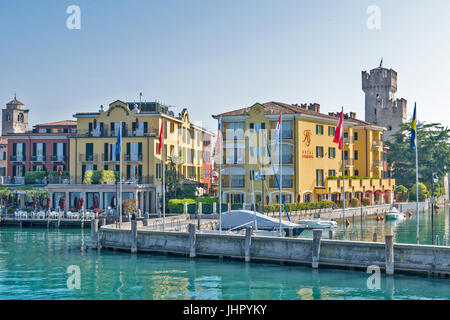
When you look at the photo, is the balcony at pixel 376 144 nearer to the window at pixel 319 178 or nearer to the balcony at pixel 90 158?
the window at pixel 319 178

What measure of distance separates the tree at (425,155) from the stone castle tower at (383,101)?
578 inches

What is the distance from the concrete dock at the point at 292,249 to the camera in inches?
1362

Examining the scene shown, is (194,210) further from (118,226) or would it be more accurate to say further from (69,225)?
(118,226)

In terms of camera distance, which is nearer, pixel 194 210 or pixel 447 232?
pixel 447 232

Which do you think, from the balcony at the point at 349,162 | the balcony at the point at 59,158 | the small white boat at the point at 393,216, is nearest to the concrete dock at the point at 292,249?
the balcony at the point at 59,158

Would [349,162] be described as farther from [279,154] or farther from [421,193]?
[421,193]

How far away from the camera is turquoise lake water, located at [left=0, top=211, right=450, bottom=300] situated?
32.0 m

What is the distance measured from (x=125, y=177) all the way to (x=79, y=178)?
247 inches

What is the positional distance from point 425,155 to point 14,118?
3557 inches

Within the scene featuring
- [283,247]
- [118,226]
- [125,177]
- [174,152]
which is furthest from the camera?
[174,152]

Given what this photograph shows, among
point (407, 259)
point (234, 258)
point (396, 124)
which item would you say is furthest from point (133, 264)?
point (396, 124)

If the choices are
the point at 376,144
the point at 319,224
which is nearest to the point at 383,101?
the point at 376,144

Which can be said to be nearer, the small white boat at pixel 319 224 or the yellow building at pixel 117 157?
the small white boat at pixel 319 224

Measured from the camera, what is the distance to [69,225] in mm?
69312
